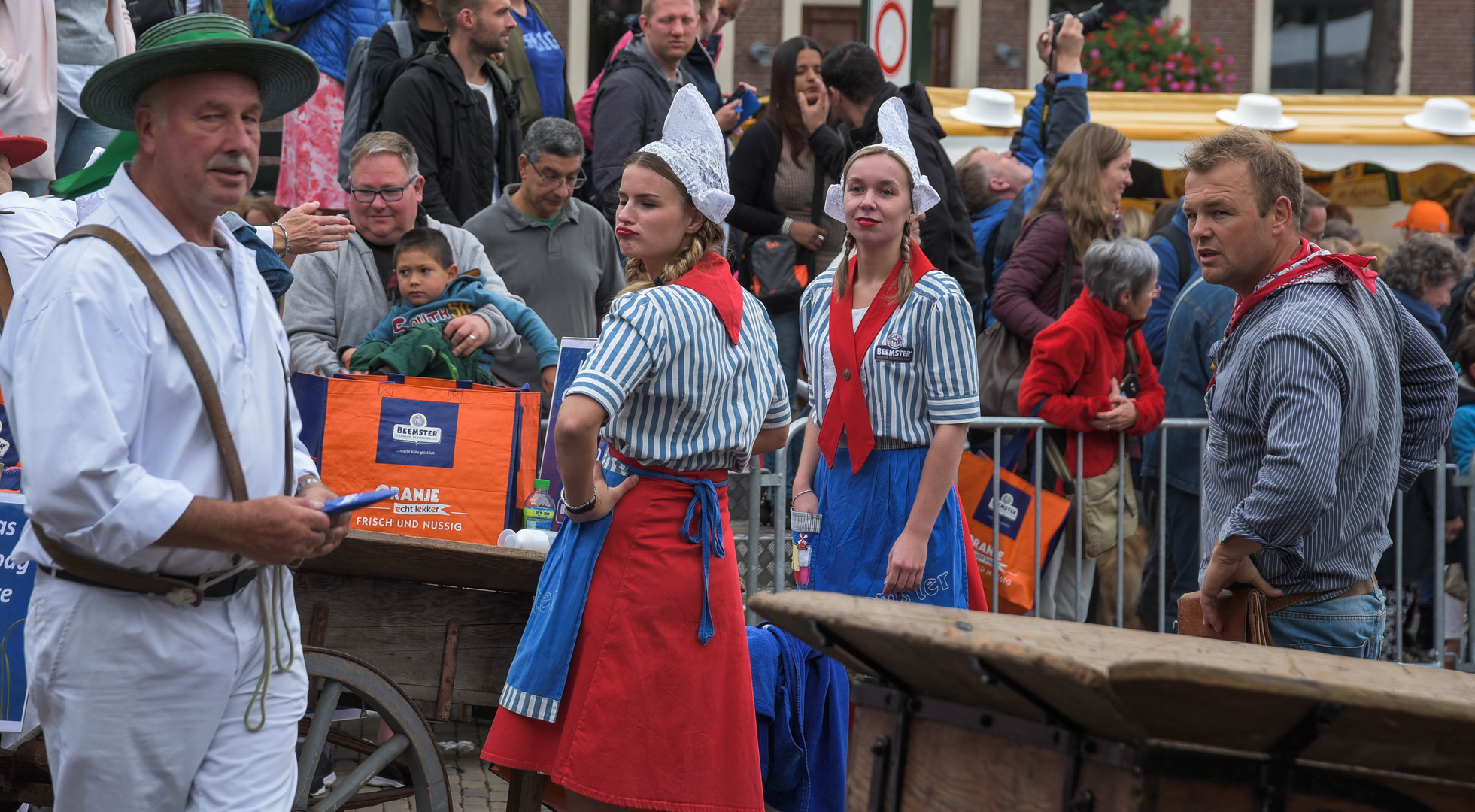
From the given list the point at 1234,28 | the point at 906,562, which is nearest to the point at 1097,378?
the point at 906,562

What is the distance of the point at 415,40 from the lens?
679cm

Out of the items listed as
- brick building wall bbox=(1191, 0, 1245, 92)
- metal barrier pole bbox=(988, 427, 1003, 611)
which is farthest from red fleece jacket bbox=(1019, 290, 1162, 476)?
brick building wall bbox=(1191, 0, 1245, 92)

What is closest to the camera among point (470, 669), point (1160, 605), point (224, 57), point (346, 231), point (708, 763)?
point (224, 57)

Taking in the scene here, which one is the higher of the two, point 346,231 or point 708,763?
point 346,231

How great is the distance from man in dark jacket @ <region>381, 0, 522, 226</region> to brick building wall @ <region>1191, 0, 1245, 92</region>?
2012 centimetres

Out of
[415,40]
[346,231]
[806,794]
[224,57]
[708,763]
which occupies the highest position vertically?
[415,40]

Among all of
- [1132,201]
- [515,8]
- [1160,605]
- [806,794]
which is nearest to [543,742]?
[806,794]

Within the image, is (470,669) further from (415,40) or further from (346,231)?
(415,40)

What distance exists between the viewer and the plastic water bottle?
4.75 m

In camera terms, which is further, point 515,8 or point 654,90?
point 515,8

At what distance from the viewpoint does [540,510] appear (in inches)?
188

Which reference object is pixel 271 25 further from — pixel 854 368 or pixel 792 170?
pixel 854 368

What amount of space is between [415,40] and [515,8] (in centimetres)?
108

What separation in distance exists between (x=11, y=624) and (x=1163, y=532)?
450cm
